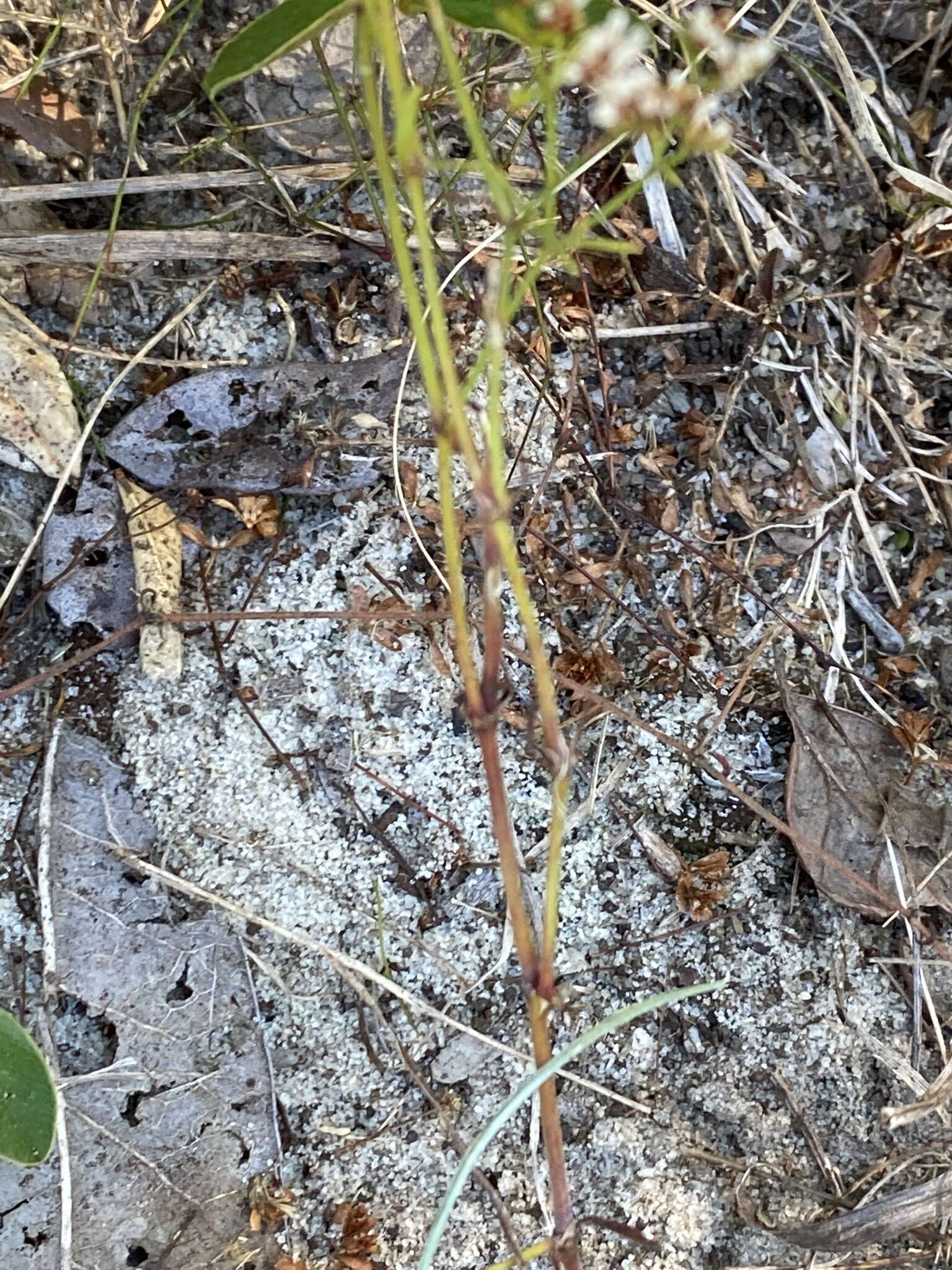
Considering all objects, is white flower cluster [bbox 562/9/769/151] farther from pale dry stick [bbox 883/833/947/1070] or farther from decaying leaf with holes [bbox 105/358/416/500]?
pale dry stick [bbox 883/833/947/1070]

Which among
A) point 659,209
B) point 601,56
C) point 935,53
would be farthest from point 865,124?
point 601,56

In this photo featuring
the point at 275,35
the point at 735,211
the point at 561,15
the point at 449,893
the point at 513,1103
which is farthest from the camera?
the point at 735,211

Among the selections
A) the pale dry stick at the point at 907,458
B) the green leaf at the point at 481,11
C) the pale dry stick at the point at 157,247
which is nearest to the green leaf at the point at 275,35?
the green leaf at the point at 481,11

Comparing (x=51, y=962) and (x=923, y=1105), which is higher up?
(x=51, y=962)

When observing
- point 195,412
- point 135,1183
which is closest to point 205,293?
point 195,412

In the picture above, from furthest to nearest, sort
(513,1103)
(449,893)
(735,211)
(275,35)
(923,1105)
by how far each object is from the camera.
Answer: (735,211), (449,893), (923,1105), (275,35), (513,1103)

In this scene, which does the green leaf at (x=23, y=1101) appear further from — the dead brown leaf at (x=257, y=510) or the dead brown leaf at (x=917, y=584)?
the dead brown leaf at (x=917, y=584)

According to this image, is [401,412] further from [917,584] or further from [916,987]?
[916,987]

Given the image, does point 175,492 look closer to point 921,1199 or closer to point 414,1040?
point 414,1040
